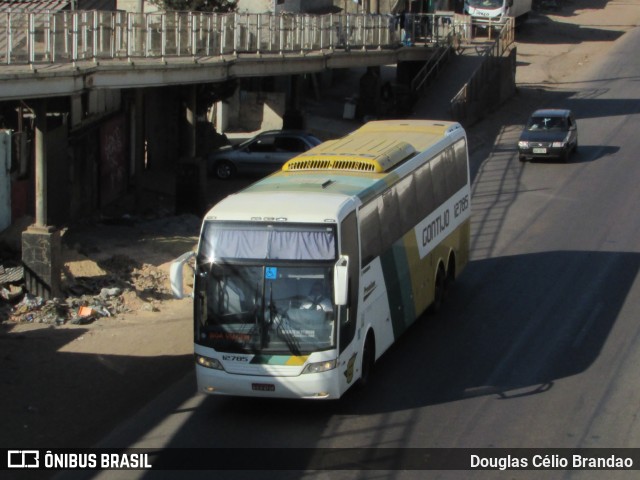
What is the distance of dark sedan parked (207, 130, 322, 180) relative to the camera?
3127 centimetres

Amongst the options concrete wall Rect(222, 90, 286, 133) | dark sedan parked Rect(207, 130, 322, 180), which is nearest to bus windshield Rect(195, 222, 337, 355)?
dark sedan parked Rect(207, 130, 322, 180)

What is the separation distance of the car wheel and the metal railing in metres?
3.91

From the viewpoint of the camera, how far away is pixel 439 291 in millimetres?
18766

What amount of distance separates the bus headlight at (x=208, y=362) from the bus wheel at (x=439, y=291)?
5.92 meters

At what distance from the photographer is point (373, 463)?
1230cm

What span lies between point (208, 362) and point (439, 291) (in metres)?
6.35

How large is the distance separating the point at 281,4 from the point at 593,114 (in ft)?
44.2

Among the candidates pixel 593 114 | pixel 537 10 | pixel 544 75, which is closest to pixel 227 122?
pixel 593 114

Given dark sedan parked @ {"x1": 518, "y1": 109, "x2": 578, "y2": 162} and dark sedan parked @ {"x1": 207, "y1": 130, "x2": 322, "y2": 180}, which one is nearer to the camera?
dark sedan parked @ {"x1": 207, "y1": 130, "x2": 322, "y2": 180}

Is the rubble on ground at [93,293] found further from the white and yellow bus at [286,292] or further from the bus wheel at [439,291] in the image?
the white and yellow bus at [286,292]

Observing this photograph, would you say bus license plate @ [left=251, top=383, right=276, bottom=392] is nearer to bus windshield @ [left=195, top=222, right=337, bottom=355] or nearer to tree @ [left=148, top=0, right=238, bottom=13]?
bus windshield @ [left=195, top=222, right=337, bottom=355]

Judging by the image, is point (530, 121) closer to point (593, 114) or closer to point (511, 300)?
point (593, 114)

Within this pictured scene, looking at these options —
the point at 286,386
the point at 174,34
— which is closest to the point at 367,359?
the point at 286,386

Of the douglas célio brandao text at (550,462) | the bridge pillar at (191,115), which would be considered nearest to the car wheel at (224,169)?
the bridge pillar at (191,115)
